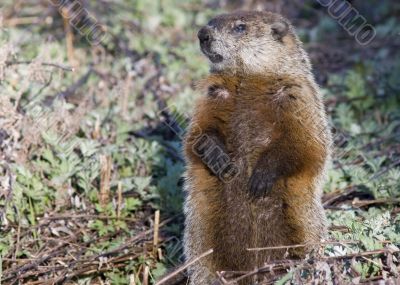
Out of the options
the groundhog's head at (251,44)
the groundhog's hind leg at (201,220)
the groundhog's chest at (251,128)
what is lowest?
the groundhog's hind leg at (201,220)

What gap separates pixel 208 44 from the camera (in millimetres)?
4949

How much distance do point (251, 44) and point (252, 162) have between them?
90cm

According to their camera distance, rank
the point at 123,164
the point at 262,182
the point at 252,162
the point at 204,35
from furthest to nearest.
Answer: the point at 123,164
the point at 204,35
the point at 252,162
the point at 262,182

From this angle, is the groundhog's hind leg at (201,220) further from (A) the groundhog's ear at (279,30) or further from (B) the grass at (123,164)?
(A) the groundhog's ear at (279,30)

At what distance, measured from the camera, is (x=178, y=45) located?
26.8 feet

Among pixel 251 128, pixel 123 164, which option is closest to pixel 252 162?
pixel 251 128

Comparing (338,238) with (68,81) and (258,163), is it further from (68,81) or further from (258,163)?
(68,81)

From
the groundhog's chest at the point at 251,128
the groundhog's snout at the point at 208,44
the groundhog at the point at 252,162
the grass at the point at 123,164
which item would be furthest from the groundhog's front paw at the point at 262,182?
the groundhog's snout at the point at 208,44

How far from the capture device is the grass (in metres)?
4.92

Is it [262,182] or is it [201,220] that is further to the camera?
[201,220]

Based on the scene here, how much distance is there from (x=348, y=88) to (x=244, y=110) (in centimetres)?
295

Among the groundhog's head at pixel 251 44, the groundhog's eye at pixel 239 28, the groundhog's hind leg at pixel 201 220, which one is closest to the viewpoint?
the groundhog's hind leg at pixel 201 220

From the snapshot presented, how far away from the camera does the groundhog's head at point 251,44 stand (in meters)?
4.88

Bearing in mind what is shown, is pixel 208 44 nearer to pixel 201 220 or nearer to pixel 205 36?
pixel 205 36
